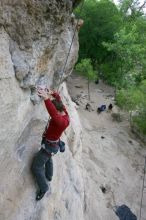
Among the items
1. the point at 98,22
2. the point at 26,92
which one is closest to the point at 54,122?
the point at 26,92

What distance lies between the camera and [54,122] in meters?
7.62

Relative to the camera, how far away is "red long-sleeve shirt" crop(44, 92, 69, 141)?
24.1 ft

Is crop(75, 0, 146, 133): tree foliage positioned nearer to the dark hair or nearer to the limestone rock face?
the limestone rock face

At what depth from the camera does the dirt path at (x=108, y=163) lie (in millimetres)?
13284

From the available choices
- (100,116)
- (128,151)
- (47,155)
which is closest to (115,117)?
(100,116)

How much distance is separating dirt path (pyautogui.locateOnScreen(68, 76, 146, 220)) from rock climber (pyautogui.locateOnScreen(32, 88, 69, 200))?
149 inches

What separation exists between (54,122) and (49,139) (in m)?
0.52

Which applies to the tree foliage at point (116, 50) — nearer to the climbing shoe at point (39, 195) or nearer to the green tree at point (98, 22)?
the green tree at point (98, 22)

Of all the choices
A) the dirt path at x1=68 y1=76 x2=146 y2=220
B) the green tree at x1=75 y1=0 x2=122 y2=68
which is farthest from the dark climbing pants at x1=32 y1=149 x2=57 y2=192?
the green tree at x1=75 y1=0 x2=122 y2=68

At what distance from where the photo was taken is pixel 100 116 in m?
23.8

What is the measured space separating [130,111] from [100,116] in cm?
203

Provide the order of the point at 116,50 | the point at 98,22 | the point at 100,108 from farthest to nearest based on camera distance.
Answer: the point at 98,22 → the point at 116,50 → the point at 100,108

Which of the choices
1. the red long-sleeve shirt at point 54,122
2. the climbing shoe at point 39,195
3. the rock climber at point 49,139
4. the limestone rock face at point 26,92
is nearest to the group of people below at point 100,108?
the limestone rock face at point 26,92

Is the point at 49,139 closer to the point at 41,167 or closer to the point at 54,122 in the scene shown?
the point at 54,122
